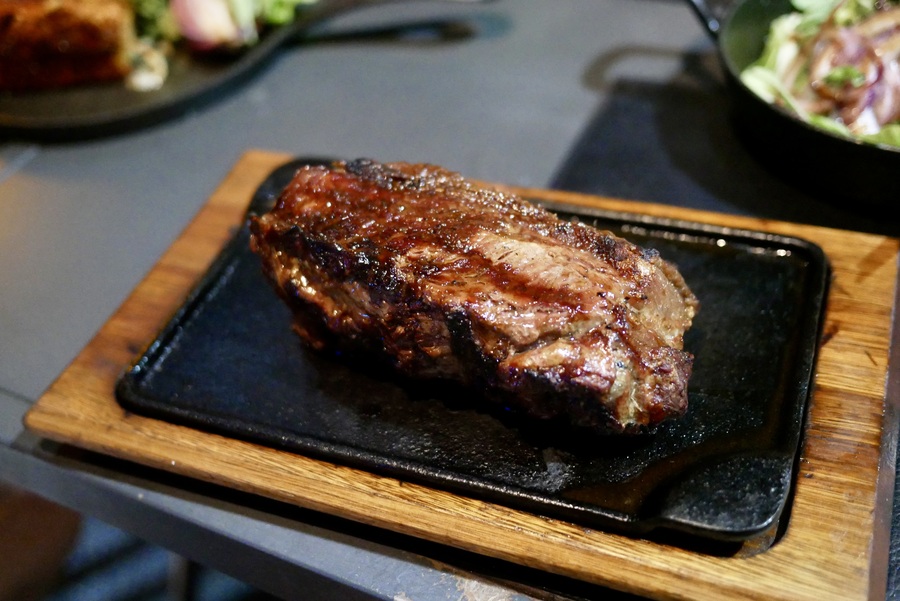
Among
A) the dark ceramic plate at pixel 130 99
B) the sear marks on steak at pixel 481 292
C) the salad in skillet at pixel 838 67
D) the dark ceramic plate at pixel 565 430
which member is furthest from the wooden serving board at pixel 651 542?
the dark ceramic plate at pixel 130 99

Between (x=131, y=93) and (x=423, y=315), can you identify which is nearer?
(x=423, y=315)

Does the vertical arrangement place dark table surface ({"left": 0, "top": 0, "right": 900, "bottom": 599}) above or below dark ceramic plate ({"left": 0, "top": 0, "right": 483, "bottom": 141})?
below

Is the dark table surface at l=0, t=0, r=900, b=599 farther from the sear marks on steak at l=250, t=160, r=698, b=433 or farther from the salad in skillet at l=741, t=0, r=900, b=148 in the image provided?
the sear marks on steak at l=250, t=160, r=698, b=433

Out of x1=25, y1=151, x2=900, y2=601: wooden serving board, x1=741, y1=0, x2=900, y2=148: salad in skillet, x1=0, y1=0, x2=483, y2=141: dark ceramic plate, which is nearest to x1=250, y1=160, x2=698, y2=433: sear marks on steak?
x1=25, y1=151, x2=900, y2=601: wooden serving board

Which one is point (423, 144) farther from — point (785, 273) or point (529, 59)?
point (785, 273)

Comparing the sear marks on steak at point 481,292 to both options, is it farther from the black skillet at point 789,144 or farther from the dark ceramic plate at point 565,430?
the black skillet at point 789,144

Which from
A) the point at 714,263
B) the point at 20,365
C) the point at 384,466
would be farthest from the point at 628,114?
the point at 20,365
